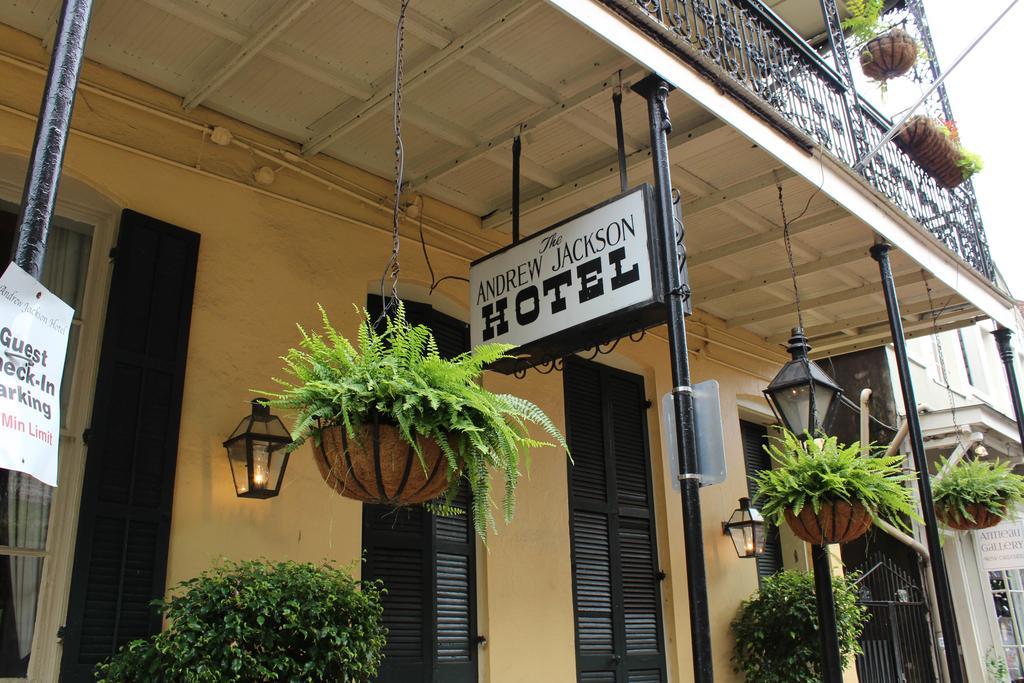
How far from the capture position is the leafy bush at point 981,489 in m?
6.52

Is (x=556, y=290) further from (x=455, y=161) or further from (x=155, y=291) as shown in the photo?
(x=155, y=291)

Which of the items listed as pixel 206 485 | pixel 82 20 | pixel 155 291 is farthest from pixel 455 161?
pixel 82 20

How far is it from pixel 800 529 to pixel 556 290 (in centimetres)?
193

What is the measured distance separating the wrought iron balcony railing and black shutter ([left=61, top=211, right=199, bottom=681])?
257 centimetres

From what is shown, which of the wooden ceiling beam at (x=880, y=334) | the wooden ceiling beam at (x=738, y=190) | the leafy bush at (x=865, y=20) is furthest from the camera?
the wooden ceiling beam at (x=880, y=334)

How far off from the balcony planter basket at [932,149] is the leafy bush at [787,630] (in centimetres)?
350

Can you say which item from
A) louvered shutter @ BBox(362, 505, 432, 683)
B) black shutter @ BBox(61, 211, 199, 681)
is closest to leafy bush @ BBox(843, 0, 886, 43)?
louvered shutter @ BBox(362, 505, 432, 683)

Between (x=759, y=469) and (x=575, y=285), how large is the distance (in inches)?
206

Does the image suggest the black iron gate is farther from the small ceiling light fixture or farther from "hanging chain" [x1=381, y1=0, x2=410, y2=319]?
the small ceiling light fixture

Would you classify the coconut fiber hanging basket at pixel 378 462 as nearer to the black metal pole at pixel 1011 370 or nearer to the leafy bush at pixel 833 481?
the leafy bush at pixel 833 481

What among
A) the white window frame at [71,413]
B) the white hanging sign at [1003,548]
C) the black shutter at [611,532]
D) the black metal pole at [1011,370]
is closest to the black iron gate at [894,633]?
the white hanging sign at [1003,548]

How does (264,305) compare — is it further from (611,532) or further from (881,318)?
(881,318)

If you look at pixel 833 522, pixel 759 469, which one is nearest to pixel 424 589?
pixel 833 522

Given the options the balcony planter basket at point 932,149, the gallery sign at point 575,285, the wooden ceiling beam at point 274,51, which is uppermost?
the balcony planter basket at point 932,149
